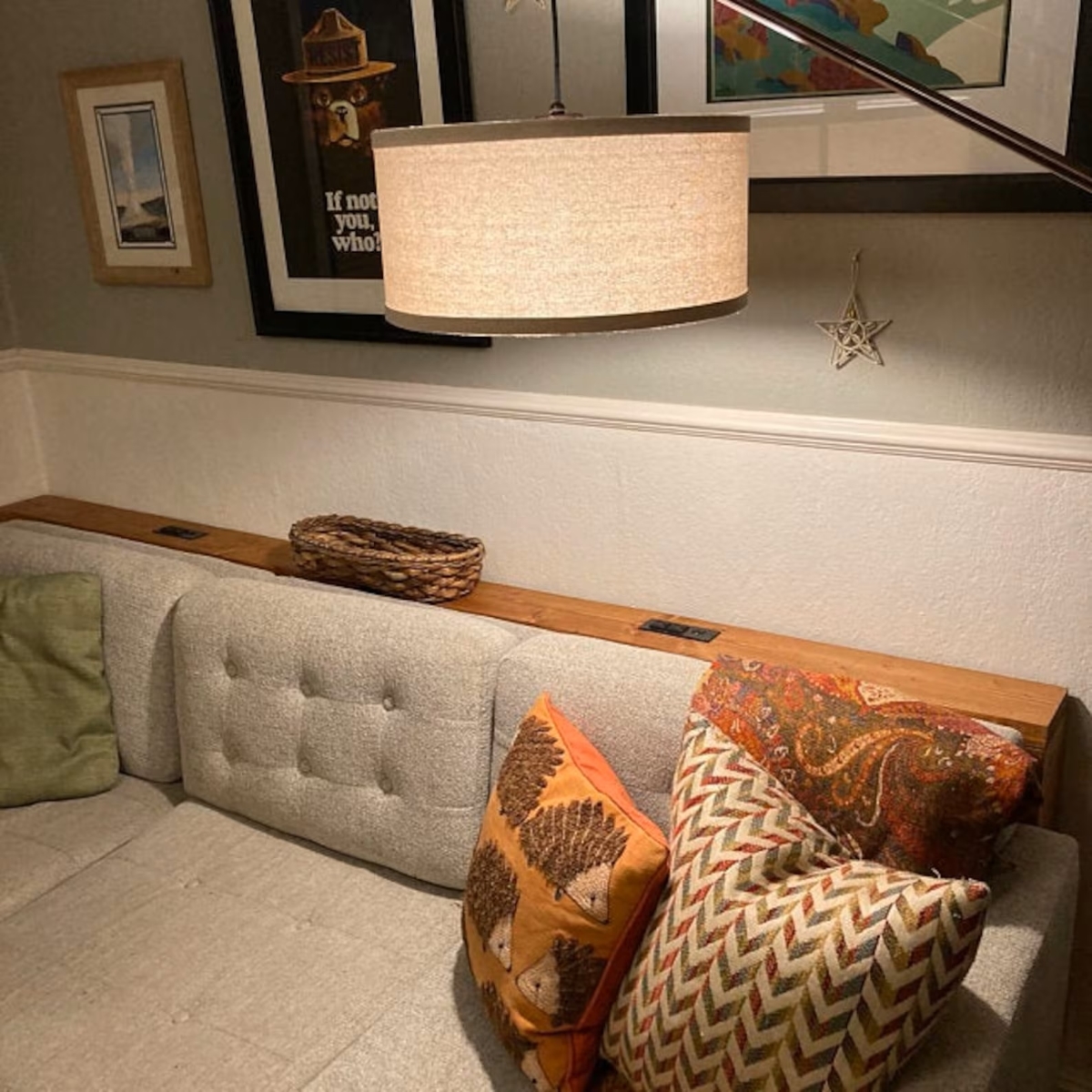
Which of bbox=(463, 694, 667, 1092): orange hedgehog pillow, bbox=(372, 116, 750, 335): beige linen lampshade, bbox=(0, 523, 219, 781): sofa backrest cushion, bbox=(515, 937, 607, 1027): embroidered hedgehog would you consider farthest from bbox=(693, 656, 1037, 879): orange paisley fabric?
bbox=(0, 523, 219, 781): sofa backrest cushion

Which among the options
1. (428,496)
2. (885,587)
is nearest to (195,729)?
(428,496)

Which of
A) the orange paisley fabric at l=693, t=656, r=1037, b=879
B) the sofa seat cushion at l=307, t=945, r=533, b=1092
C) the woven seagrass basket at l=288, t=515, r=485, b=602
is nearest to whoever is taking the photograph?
the orange paisley fabric at l=693, t=656, r=1037, b=879

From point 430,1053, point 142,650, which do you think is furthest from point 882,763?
point 142,650

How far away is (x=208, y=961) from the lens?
177cm

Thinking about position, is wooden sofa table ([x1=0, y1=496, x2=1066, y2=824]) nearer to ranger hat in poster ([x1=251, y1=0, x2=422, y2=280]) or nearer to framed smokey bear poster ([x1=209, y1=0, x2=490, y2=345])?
framed smokey bear poster ([x1=209, y1=0, x2=490, y2=345])

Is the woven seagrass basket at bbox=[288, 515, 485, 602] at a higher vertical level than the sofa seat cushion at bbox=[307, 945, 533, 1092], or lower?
higher

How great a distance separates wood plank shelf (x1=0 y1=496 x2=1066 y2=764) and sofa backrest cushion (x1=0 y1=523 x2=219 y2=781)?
0.77ft

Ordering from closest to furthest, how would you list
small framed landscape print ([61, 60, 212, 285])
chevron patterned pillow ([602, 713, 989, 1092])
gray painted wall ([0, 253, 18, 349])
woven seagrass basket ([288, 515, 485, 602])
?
chevron patterned pillow ([602, 713, 989, 1092]) → woven seagrass basket ([288, 515, 485, 602]) → small framed landscape print ([61, 60, 212, 285]) → gray painted wall ([0, 253, 18, 349])

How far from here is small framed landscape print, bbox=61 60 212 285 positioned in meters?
2.48

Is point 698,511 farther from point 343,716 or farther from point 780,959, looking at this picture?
point 780,959

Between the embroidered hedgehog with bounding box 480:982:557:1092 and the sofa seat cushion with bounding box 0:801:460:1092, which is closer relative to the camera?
the embroidered hedgehog with bounding box 480:982:557:1092

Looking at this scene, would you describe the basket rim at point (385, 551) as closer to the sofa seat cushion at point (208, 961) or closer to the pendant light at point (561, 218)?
the sofa seat cushion at point (208, 961)

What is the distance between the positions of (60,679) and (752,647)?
1.30m

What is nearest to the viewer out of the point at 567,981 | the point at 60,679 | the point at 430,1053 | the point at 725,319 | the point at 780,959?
the point at 780,959
